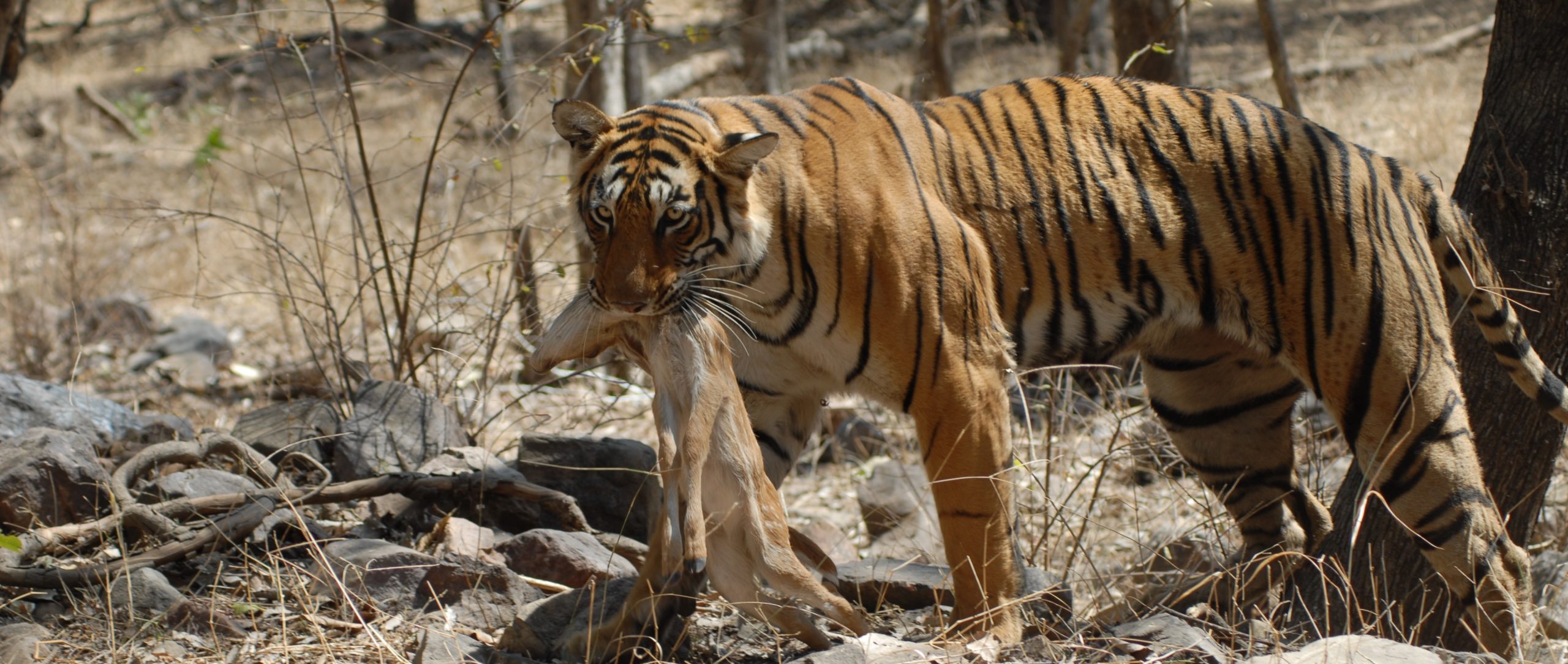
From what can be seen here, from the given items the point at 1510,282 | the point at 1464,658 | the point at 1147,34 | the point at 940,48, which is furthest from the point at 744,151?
the point at 940,48

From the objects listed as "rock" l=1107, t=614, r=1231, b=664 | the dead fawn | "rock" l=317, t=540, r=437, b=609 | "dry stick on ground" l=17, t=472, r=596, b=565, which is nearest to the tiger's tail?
"rock" l=1107, t=614, r=1231, b=664

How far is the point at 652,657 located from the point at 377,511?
1.61 m

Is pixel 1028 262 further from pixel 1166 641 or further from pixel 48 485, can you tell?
pixel 48 485

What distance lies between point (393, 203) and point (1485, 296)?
916cm

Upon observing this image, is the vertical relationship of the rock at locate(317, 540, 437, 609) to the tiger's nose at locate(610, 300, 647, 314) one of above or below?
below

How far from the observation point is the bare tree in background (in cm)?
587

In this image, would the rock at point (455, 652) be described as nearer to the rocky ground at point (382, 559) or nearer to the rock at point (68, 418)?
the rocky ground at point (382, 559)

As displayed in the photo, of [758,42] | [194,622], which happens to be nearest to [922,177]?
[194,622]

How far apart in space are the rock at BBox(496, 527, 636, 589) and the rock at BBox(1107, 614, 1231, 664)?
4.84ft

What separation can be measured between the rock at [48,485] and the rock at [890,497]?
120 inches

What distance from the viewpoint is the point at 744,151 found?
322 cm

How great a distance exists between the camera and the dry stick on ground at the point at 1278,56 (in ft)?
18.8

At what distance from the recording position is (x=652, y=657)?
3068 mm

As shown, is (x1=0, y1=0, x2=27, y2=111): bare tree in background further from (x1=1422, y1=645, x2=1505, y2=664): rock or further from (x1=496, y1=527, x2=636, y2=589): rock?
(x1=1422, y1=645, x2=1505, y2=664): rock
